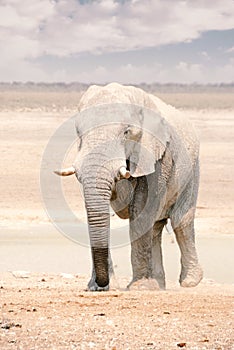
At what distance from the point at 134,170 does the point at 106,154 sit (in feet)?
2.16

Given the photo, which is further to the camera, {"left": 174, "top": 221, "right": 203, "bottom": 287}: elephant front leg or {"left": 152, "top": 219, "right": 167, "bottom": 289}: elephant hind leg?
{"left": 174, "top": 221, "right": 203, "bottom": 287}: elephant front leg

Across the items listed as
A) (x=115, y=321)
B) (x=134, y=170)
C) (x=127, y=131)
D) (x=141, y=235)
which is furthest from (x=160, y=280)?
(x=115, y=321)

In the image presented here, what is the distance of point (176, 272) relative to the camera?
1166 cm

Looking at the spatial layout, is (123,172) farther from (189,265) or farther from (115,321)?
(189,265)

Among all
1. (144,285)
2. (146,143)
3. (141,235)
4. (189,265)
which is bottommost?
(189,265)

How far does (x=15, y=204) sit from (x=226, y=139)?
48.9ft

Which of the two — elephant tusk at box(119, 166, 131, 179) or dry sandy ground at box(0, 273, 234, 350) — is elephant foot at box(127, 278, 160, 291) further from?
elephant tusk at box(119, 166, 131, 179)

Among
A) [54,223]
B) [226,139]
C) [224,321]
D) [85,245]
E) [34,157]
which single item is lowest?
[226,139]

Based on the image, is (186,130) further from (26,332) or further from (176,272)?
(26,332)

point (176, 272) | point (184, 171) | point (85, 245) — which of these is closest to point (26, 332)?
point (184, 171)

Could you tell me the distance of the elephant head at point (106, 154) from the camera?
698cm

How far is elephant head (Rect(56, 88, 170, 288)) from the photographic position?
698 centimetres

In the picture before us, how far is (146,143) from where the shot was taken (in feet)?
26.0

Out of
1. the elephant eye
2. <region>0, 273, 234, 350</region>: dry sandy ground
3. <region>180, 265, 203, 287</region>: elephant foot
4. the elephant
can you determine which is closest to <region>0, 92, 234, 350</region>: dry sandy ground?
<region>0, 273, 234, 350</region>: dry sandy ground
